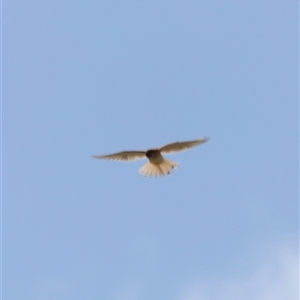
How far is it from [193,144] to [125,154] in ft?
7.38

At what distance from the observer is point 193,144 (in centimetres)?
5334

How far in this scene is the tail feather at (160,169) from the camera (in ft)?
176

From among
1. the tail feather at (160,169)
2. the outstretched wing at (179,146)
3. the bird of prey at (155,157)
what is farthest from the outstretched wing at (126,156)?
the outstretched wing at (179,146)

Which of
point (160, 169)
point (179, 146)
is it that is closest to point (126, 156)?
point (160, 169)

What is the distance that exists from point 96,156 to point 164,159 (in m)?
2.29

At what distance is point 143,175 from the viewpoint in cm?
5372

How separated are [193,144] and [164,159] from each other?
1113 mm

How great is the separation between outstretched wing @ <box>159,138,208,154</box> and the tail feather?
370 millimetres

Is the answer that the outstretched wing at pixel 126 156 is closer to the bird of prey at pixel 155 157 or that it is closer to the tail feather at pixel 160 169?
the bird of prey at pixel 155 157

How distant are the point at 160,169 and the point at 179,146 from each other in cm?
103

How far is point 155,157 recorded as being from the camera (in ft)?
176

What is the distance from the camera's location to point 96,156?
53062 mm

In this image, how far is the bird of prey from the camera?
53.5 meters

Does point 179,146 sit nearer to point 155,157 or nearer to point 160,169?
point 155,157
